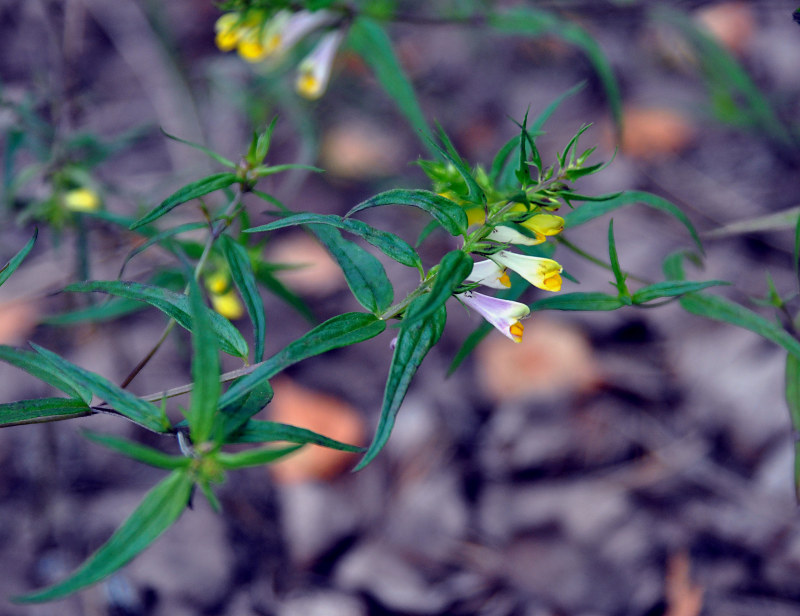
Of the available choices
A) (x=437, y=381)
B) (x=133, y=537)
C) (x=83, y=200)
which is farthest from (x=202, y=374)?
(x=437, y=381)

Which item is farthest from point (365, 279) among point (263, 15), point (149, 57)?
point (149, 57)

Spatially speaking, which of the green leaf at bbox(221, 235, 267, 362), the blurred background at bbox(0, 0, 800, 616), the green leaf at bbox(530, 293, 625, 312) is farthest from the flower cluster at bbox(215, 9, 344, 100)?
the green leaf at bbox(530, 293, 625, 312)

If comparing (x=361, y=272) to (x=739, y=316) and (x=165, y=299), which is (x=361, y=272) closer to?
(x=165, y=299)

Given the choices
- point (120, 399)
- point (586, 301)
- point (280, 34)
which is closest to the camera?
point (120, 399)

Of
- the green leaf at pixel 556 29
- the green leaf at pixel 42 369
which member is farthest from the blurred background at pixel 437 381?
the green leaf at pixel 42 369

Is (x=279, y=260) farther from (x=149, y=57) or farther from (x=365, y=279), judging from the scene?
(x=365, y=279)

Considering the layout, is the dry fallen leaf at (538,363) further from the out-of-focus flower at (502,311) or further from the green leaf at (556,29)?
the out-of-focus flower at (502,311)
